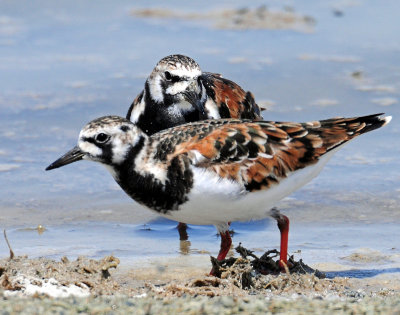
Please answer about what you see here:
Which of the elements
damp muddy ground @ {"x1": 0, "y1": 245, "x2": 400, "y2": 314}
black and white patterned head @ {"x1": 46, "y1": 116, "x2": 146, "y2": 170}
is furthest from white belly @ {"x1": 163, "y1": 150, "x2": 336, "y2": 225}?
black and white patterned head @ {"x1": 46, "y1": 116, "x2": 146, "y2": 170}

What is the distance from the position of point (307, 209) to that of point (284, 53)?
3420mm

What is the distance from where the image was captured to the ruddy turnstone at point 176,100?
19.2 feet

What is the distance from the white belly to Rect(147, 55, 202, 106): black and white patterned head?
1230mm

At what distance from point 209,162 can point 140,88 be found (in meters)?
4.16

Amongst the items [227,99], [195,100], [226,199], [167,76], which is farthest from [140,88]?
[226,199]

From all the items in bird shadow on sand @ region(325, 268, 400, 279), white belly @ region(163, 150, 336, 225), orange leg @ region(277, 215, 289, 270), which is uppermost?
white belly @ region(163, 150, 336, 225)

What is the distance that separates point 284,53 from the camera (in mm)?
9500

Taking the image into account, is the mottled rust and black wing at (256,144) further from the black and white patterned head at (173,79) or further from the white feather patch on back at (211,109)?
the white feather patch on back at (211,109)

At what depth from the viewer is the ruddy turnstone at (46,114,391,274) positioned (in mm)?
4629

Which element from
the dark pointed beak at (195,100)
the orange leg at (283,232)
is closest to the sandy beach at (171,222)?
the orange leg at (283,232)

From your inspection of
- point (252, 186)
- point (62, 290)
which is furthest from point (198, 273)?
point (62, 290)

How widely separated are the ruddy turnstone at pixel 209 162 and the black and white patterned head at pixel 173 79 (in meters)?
0.88

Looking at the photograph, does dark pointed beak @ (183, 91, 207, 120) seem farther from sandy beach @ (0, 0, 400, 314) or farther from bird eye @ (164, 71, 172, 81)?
sandy beach @ (0, 0, 400, 314)

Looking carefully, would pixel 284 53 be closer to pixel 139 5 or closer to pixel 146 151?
pixel 139 5
